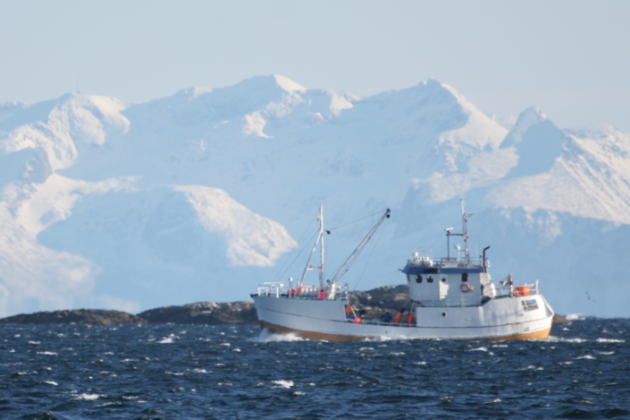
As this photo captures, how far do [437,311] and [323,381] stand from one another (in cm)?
2848

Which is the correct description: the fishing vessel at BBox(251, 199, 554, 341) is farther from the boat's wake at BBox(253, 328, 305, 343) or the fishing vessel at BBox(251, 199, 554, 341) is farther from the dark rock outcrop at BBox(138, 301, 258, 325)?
the dark rock outcrop at BBox(138, 301, 258, 325)

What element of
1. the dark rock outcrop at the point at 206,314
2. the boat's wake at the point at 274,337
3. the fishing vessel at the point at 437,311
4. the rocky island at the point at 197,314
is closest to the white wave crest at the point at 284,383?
the fishing vessel at the point at 437,311

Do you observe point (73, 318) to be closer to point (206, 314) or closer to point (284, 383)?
point (206, 314)

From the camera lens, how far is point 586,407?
35.5 m

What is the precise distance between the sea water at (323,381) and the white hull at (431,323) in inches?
111

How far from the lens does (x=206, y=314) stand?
16238cm

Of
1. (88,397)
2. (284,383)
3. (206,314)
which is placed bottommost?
(88,397)

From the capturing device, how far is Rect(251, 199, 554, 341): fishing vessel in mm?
71875

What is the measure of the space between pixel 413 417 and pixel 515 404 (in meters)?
5.53

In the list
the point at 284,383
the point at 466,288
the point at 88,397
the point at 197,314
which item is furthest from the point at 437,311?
the point at 197,314

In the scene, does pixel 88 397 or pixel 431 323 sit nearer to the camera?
pixel 88 397

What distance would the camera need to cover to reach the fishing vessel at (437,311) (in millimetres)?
71875

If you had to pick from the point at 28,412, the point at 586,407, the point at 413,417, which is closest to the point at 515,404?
the point at 586,407

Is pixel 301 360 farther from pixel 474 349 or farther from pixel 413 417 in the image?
pixel 413 417
